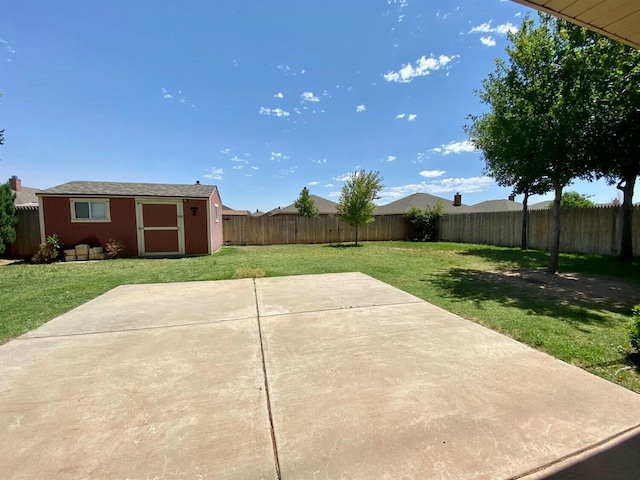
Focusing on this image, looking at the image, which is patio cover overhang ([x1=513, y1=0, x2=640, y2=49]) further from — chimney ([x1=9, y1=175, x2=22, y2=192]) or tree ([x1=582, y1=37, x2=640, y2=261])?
chimney ([x1=9, y1=175, x2=22, y2=192])

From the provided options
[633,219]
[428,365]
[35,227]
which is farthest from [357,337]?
[35,227]

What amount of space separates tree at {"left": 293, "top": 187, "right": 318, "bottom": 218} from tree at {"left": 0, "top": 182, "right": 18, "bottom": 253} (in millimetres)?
24678

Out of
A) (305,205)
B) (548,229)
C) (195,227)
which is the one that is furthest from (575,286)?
(305,205)

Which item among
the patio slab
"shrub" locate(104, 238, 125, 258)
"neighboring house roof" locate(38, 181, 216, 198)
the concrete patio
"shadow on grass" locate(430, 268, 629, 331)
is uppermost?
"neighboring house roof" locate(38, 181, 216, 198)

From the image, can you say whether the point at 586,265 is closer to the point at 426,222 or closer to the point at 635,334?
the point at 635,334

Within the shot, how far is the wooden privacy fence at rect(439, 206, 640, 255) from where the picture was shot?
10.1 meters

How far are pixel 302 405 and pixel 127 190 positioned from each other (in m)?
12.9

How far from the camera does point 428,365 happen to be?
2.53 meters

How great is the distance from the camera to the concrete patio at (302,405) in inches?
57.7

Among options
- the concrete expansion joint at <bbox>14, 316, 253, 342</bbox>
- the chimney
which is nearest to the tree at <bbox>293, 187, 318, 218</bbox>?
the chimney

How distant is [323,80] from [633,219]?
40.5 ft

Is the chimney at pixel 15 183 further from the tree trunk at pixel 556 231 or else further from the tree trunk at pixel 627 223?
the tree trunk at pixel 627 223

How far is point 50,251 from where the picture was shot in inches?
394

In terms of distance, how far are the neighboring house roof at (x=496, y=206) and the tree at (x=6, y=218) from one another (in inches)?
1335
